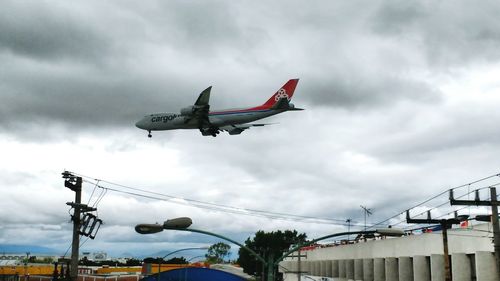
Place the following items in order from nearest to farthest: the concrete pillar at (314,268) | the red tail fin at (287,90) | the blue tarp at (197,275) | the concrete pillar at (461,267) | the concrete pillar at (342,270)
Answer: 1. the concrete pillar at (461,267)
2. the blue tarp at (197,275)
3. the red tail fin at (287,90)
4. the concrete pillar at (342,270)
5. the concrete pillar at (314,268)

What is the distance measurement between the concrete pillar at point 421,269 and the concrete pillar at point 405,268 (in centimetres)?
288

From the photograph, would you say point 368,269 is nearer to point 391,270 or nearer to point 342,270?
point 391,270

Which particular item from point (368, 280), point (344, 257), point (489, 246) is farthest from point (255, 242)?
point (489, 246)

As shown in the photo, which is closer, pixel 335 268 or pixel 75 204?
pixel 75 204

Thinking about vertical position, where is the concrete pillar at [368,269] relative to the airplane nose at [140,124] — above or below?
below

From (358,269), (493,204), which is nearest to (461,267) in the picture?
(493,204)

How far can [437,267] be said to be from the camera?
Result: 41.6 metres

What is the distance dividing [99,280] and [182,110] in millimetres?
28662

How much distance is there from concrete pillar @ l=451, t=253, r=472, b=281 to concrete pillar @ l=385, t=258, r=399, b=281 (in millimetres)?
12922

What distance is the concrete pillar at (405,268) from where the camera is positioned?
160 ft

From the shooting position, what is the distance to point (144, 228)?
20.9 m

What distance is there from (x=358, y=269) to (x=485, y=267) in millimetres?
29069

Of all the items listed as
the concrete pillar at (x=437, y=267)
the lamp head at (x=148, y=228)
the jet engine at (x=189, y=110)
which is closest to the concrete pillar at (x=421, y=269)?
the concrete pillar at (x=437, y=267)

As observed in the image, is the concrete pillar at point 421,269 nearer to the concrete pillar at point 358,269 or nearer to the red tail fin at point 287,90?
the concrete pillar at point 358,269
